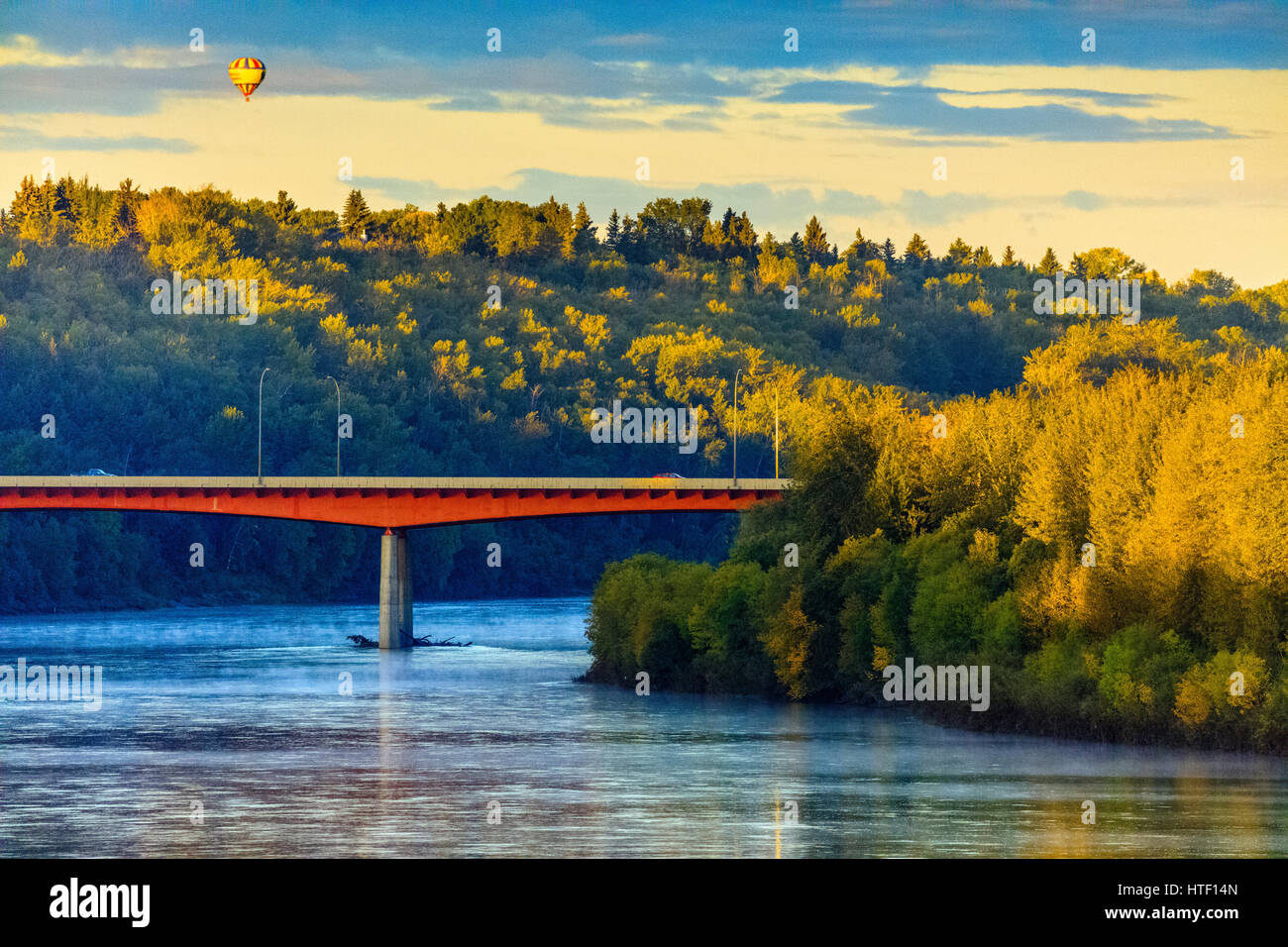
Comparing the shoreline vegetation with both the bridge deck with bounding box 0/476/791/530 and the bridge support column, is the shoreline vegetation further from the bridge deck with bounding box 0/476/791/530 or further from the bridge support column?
the bridge support column

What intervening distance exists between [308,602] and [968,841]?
425ft

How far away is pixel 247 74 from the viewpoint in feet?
399

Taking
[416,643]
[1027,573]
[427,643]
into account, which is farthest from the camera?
[427,643]

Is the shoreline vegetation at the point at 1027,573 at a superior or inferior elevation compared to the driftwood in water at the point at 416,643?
superior

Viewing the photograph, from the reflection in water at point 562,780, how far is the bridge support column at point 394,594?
2400cm

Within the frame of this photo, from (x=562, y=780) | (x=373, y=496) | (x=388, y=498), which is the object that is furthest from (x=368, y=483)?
(x=562, y=780)

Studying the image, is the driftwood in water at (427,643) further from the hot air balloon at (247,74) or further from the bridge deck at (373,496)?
the hot air balloon at (247,74)

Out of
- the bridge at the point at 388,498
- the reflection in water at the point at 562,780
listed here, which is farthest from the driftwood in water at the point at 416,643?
the reflection in water at the point at 562,780

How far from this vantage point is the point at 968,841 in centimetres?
4472

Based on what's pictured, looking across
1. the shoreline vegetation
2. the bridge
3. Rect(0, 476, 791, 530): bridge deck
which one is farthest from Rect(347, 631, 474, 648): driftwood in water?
the shoreline vegetation

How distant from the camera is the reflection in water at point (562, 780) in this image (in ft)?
147

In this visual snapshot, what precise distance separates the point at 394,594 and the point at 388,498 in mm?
5091

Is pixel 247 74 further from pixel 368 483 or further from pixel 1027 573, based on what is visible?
pixel 1027 573

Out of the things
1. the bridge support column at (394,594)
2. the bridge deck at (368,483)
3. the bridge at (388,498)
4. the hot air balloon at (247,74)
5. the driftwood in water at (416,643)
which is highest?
the hot air balloon at (247,74)
